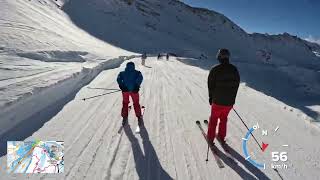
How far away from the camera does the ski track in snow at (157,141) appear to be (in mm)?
6172

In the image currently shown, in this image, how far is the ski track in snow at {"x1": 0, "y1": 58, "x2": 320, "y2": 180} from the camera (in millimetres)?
6172

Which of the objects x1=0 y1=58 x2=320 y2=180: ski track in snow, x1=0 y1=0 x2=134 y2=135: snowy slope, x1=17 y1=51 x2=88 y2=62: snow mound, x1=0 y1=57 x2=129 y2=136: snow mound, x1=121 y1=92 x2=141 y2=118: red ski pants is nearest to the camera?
x1=0 y1=58 x2=320 y2=180: ski track in snow

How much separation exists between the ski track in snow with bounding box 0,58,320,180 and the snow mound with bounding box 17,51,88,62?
9.97 metres

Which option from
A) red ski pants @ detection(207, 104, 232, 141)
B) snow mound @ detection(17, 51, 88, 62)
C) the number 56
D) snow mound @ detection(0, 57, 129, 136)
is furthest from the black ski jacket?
snow mound @ detection(17, 51, 88, 62)

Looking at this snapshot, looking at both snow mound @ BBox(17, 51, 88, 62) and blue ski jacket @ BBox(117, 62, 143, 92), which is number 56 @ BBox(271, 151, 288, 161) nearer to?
blue ski jacket @ BBox(117, 62, 143, 92)

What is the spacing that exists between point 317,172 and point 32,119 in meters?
7.23

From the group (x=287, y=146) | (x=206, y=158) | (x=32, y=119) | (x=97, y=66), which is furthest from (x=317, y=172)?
(x=97, y=66)

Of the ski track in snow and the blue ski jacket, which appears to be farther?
the blue ski jacket

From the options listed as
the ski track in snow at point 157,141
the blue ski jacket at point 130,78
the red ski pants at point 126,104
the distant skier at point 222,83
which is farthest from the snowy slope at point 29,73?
the distant skier at point 222,83

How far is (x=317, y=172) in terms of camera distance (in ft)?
22.0

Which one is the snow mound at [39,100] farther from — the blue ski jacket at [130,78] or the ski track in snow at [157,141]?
the blue ski jacket at [130,78]

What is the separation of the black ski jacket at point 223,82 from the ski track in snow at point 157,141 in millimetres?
1236
